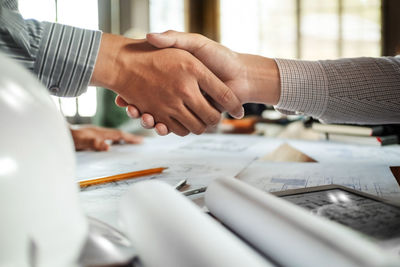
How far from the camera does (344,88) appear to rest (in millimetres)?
806

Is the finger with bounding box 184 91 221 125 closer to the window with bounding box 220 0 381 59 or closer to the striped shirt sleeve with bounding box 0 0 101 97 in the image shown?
the striped shirt sleeve with bounding box 0 0 101 97

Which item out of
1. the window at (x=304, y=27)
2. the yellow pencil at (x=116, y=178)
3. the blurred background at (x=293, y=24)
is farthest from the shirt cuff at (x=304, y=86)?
the window at (x=304, y=27)

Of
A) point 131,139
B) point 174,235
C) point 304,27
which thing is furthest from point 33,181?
point 304,27

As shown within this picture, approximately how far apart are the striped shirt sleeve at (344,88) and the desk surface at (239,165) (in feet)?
0.33

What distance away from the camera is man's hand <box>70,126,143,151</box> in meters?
1.00

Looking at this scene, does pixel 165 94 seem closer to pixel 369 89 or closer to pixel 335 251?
pixel 369 89

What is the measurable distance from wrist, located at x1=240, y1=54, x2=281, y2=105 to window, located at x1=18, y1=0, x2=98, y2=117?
189 cm

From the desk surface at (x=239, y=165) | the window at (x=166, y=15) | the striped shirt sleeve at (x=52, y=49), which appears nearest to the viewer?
the desk surface at (x=239, y=165)

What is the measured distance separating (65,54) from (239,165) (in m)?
0.42

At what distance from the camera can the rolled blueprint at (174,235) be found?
226 mm

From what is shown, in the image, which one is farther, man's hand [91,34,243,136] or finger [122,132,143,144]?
finger [122,132,143,144]

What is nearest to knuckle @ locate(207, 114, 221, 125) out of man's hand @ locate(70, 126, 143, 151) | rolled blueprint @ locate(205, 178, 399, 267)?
man's hand @ locate(70, 126, 143, 151)

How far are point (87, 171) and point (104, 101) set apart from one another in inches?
41.8

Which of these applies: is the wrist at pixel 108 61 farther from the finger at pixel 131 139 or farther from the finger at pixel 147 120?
the finger at pixel 131 139
